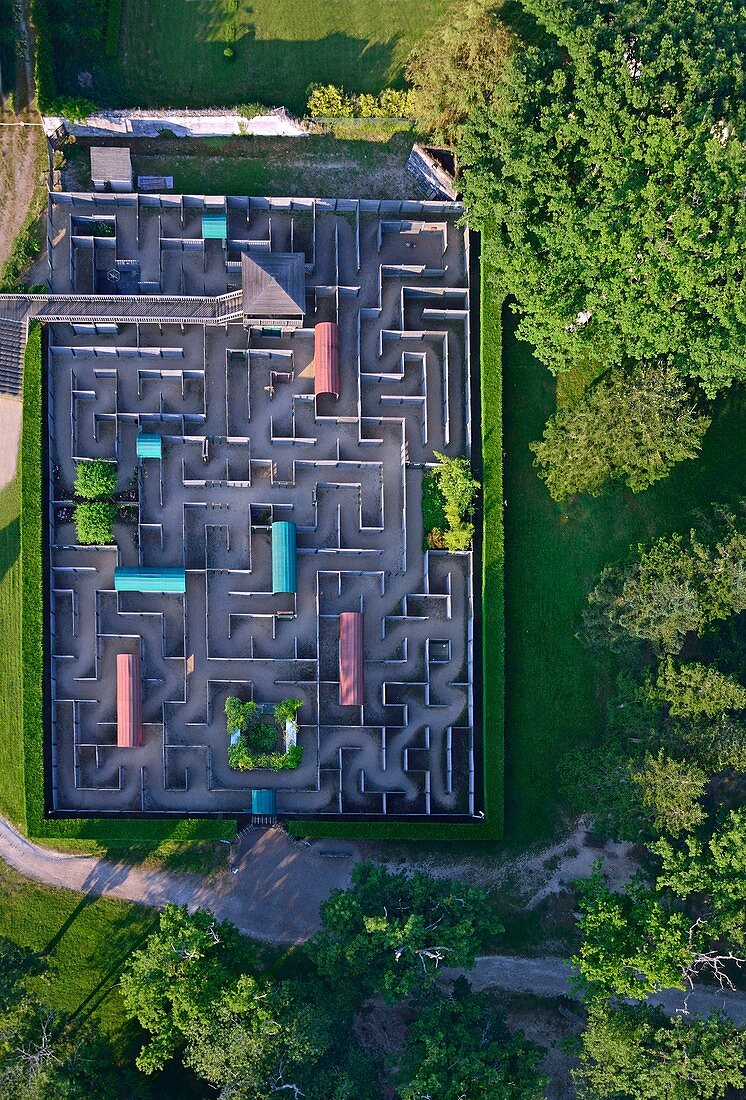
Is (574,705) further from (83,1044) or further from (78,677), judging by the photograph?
(83,1044)

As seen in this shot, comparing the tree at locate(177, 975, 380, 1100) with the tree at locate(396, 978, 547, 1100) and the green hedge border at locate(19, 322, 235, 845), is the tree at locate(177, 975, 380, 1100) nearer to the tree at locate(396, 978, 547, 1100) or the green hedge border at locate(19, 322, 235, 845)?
the tree at locate(396, 978, 547, 1100)

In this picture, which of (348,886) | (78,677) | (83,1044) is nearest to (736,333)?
(348,886)

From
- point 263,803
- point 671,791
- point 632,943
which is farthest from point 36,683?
point 671,791

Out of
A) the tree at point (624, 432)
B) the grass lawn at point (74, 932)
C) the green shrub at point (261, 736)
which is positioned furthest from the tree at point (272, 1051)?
the tree at point (624, 432)

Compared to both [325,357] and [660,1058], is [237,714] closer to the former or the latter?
[325,357]

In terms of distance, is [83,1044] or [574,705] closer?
[83,1044]

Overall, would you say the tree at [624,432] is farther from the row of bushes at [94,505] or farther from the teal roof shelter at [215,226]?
the row of bushes at [94,505]

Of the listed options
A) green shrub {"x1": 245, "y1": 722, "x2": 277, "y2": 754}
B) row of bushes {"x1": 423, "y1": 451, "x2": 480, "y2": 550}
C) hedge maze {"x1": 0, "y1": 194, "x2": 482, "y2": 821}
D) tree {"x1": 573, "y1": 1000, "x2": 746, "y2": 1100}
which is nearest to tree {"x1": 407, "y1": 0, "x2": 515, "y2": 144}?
hedge maze {"x1": 0, "y1": 194, "x2": 482, "y2": 821}
